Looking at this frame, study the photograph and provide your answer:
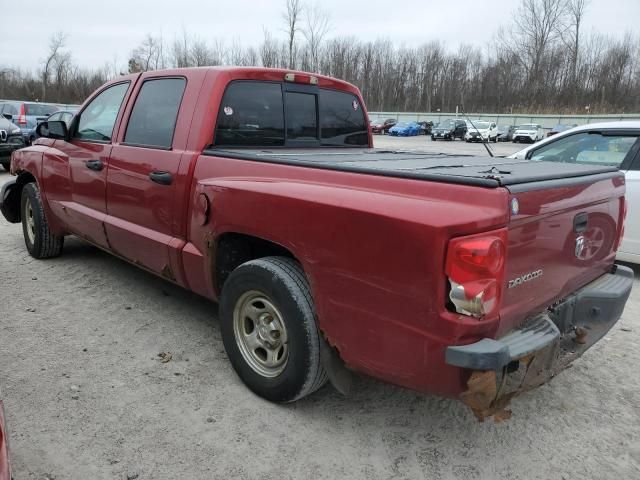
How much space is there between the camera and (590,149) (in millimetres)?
5875

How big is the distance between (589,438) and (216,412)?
6.72 ft

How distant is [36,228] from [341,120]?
3485 mm

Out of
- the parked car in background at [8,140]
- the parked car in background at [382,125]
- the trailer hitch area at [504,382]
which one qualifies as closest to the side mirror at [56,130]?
the trailer hitch area at [504,382]

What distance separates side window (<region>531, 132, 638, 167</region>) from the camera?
563 cm

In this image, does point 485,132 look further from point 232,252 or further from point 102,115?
point 232,252

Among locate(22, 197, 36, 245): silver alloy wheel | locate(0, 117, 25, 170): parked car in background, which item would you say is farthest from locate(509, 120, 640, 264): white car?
locate(0, 117, 25, 170): parked car in background

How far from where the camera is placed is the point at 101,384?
3.15m

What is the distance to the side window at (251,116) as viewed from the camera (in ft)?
11.5

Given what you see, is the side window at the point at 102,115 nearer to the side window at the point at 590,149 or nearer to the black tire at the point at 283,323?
the black tire at the point at 283,323

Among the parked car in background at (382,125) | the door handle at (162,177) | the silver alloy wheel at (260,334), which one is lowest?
the silver alloy wheel at (260,334)

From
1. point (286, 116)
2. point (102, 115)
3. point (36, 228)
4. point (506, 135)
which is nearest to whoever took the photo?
point (286, 116)

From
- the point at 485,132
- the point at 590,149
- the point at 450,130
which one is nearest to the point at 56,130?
the point at 590,149

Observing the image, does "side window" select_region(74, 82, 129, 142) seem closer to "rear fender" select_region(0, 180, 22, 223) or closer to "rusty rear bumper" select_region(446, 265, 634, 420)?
"rear fender" select_region(0, 180, 22, 223)

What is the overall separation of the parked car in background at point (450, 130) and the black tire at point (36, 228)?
4229cm
